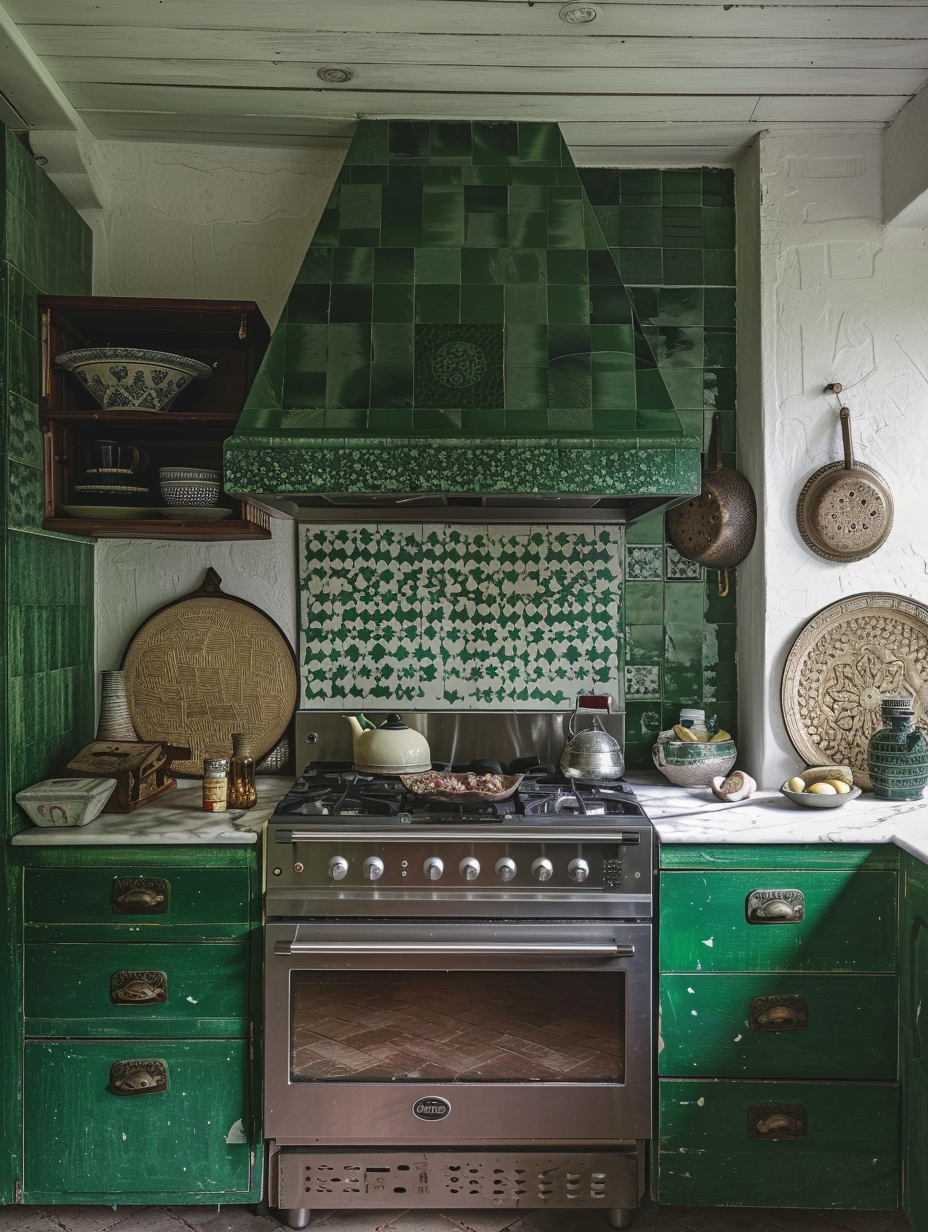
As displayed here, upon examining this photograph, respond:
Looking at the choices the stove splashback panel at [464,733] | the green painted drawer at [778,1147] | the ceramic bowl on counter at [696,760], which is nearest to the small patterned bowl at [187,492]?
the stove splashback panel at [464,733]

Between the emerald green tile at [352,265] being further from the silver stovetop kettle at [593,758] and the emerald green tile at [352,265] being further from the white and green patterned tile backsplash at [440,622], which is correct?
the silver stovetop kettle at [593,758]

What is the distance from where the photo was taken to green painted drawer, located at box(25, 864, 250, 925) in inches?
87.0

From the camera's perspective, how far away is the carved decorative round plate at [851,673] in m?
2.65

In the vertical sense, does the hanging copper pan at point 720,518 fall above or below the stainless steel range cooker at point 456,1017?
above

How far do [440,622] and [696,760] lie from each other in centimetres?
88

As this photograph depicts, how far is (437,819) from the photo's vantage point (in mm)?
2217

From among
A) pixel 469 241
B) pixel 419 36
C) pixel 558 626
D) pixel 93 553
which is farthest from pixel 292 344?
pixel 558 626

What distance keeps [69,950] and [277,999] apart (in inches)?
20.8

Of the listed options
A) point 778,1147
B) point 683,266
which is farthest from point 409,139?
point 778,1147

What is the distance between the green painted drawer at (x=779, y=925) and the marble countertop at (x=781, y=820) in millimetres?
90

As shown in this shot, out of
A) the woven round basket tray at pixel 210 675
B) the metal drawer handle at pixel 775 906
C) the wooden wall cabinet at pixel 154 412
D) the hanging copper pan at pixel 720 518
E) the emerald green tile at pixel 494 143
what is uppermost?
the emerald green tile at pixel 494 143

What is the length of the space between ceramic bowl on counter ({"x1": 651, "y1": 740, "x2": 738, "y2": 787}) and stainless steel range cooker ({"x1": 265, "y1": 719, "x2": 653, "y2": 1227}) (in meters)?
0.49

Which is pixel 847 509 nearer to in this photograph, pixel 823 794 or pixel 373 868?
pixel 823 794

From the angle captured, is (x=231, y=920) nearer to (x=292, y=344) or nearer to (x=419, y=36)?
(x=292, y=344)
